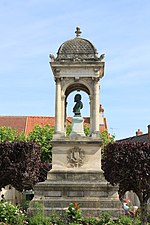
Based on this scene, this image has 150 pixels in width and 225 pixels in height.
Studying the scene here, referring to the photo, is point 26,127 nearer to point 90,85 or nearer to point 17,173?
point 17,173

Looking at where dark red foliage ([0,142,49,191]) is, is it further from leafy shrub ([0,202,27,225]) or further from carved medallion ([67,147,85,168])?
leafy shrub ([0,202,27,225])

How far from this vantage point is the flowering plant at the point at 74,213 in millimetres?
14375

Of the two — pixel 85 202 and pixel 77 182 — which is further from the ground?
pixel 77 182

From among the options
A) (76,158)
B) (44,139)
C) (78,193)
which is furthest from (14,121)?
(78,193)

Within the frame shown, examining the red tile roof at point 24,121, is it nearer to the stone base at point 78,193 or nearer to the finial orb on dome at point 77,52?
the finial orb on dome at point 77,52

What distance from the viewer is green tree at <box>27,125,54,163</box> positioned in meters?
39.4

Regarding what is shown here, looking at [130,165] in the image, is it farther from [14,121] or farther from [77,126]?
[14,121]

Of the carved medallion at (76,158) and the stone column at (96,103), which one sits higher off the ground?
the stone column at (96,103)

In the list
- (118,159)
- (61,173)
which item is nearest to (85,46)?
(61,173)

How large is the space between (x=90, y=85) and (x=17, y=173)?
1393 cm

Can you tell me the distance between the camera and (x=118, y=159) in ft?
96.2

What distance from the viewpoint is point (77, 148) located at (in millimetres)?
17219

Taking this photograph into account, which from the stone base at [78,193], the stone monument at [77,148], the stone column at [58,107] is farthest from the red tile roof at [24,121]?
the stone base at [78,193]

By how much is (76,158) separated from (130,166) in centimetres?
1250
